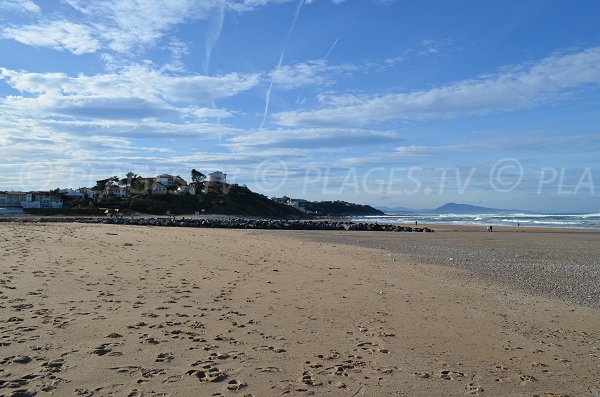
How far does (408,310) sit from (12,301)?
6.34 meters

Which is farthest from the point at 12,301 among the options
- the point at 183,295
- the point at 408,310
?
the point at 408,310

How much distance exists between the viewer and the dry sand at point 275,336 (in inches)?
169

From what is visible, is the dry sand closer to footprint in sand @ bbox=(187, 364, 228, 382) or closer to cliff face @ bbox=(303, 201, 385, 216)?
footprint in sand @ bbox=(187, 364, 228, 382)

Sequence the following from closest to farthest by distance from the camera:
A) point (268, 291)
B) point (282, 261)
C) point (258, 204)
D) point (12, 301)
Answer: point (12, 301) → point (268, 291) → point (282, 261) → point (258, 204)

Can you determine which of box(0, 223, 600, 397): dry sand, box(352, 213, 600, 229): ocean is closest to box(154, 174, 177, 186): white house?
box(352, 213, 600, 229): ocean

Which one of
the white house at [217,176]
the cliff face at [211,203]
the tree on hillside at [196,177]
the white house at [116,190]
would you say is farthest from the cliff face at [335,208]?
the white house at [116,190]

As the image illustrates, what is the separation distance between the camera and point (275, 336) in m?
5.77

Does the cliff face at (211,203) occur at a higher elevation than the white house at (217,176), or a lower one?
lower

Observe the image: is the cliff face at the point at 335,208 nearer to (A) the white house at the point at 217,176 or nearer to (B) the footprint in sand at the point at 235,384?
(A) the white house at the point at 217,176

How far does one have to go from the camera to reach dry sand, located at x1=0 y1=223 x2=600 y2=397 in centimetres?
429

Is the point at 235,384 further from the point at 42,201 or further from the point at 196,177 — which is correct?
the point at 196,177

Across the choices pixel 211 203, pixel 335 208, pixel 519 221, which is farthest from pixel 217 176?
pixel 519 221

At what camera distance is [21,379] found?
13.1 feet

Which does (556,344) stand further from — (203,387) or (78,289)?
(78,289)
